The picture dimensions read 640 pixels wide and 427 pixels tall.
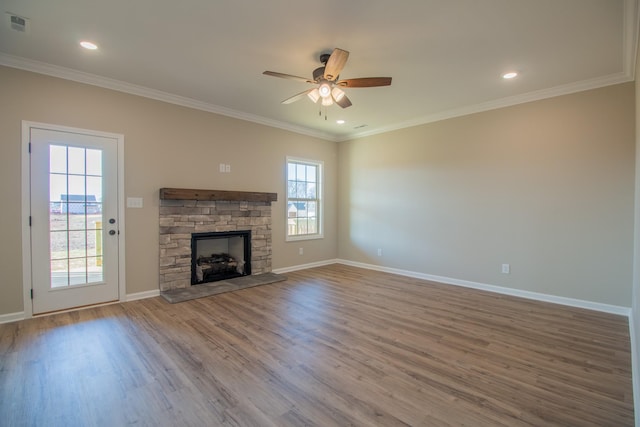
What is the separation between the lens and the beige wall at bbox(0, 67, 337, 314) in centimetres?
325

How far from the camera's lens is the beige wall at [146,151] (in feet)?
10.7

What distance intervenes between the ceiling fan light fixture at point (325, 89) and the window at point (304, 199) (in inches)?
109

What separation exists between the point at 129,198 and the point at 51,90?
4.74ft

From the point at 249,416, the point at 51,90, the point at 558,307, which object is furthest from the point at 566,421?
the point at 51,90

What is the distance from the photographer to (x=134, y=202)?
13.3ft

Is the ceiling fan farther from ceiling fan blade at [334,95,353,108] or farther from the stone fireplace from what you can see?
the stone fireplace

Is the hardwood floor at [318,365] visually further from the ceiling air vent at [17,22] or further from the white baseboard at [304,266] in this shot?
the ceiling air vent at [17,22]

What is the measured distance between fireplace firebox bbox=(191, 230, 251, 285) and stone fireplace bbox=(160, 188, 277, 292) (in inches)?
2.4

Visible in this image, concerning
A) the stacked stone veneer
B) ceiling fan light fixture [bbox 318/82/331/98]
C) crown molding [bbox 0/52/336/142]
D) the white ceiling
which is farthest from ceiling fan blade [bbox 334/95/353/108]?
the stacked stone veneer

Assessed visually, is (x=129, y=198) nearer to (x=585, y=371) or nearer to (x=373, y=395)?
(x=373, y=395)

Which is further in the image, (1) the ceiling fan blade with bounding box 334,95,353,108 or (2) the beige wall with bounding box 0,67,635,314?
(2) the beige wall with bounding box 0,67,635,314

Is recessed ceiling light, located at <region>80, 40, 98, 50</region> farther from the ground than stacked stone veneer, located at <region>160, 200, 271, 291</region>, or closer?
farther from the ground

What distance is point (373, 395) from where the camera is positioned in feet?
6.73

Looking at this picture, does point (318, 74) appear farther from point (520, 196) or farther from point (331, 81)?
point (520, 196)
